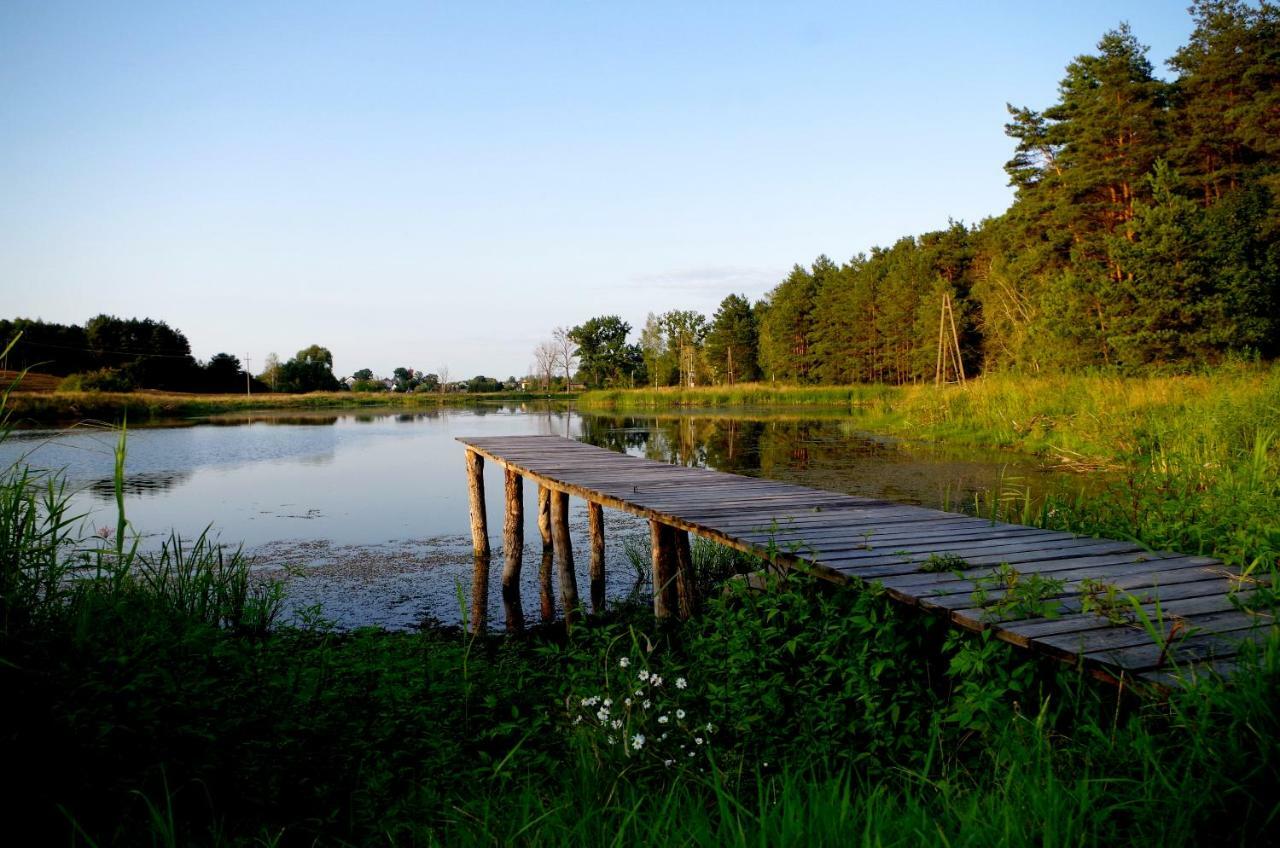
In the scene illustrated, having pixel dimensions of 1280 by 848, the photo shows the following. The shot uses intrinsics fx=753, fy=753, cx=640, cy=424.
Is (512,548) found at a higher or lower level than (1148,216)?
lower

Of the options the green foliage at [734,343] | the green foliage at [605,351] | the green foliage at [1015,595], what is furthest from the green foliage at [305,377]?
the green foliage at [1015,595]

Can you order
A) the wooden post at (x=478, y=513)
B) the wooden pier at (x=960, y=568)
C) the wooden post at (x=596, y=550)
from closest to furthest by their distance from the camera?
the wooden pier at (x=960, y=568) < the wooden post at (x=596, y=550) < the wooden post at (x=478, y=513)

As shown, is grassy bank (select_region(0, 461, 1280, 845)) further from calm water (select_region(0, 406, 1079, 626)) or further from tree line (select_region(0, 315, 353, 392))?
tree line (select_region(0, 315, 353, 392))

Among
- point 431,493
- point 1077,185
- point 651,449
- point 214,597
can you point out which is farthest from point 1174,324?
point 214,597

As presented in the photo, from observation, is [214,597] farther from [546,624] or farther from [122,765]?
[122,765]

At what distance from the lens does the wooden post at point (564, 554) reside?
7.38m

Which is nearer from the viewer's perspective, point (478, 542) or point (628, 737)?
point (628, 737)

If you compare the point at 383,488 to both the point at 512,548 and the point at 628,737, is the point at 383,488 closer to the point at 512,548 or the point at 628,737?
the point at 512,548

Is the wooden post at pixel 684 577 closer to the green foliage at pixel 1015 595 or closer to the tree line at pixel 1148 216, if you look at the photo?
the green foliage at pixel 1015 595

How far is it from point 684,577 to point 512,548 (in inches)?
114

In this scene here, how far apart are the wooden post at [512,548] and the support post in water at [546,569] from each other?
0.25m

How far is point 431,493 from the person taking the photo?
14.1 meters

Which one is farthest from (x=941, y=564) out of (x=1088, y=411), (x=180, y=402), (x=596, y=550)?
(x=180, y=402)

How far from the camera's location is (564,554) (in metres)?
7.78
